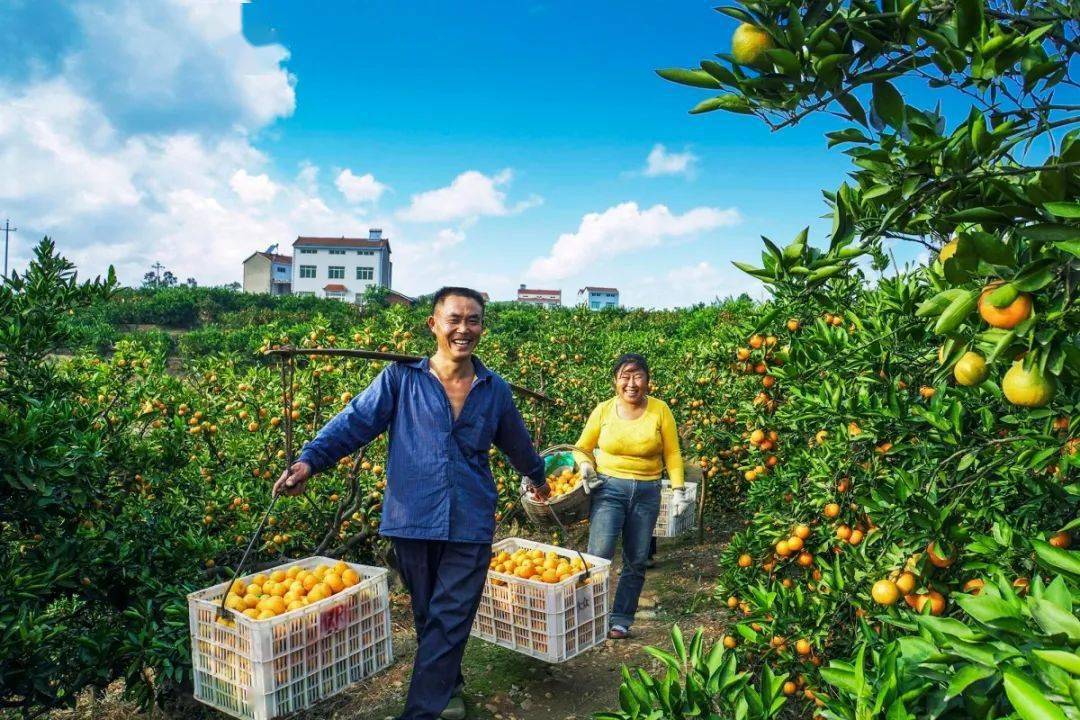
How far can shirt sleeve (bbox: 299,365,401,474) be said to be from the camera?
3.12m

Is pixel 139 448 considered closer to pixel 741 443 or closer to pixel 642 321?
pixel 741 443

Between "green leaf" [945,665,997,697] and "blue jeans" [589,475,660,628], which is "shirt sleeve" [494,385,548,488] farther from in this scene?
"green leaf" [945,665,997,697]

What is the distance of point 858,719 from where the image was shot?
1.23 metres

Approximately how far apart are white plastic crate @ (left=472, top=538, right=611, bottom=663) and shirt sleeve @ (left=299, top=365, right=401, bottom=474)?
1.07 m

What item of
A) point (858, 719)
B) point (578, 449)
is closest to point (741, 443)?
point (578, 449)

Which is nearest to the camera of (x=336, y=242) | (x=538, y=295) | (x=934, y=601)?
(x=934, y=601)

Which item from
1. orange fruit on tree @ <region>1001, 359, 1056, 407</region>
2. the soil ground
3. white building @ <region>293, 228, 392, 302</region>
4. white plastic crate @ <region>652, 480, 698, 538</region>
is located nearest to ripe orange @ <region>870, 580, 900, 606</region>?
orange fruit on tree @ <region>1001, 359, 1056, 407</region>

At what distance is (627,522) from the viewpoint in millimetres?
4590

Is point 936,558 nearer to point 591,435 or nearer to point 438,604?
point 438,604

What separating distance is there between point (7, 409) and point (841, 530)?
3.27 metres

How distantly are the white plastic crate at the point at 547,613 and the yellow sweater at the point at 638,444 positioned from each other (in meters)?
0.88

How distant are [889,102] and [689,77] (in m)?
0.43

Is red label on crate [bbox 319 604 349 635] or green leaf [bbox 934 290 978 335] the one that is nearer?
green leaf [bbox 934 290 978 335]

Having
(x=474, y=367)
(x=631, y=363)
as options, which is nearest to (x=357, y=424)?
(x=474, y=367)
